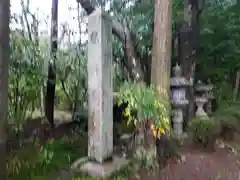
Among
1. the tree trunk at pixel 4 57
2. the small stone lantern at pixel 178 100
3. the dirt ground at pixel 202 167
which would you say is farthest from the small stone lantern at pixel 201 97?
the tree trunk at pixel 4 57

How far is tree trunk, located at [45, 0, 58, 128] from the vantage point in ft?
20.2

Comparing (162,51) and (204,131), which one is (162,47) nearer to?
(162,51)

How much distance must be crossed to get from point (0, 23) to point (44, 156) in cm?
237

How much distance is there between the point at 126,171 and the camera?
12.6 ft

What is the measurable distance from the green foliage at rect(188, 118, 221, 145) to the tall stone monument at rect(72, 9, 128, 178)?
203cm

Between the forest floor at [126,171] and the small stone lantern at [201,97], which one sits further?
the small stone lantern at [201,97]

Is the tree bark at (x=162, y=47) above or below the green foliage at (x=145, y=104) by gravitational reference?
above

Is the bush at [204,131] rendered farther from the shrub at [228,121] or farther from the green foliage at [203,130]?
the shrub at [228,121]

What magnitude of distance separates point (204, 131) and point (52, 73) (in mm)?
3604

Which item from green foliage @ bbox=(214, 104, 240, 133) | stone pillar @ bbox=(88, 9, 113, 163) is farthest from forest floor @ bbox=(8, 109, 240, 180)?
stone pillar @ bbox=(88, 9, 113, 163)

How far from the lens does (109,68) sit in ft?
12.8

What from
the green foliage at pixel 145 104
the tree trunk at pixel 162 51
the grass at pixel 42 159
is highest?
the tree trunk at pixel 162 51

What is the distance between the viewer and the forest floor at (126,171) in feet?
12.5

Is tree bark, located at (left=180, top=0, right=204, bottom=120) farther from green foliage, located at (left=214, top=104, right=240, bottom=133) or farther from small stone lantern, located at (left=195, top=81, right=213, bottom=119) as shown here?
green foliage, located at (left=214, top=104, right=240, bottom=133)
